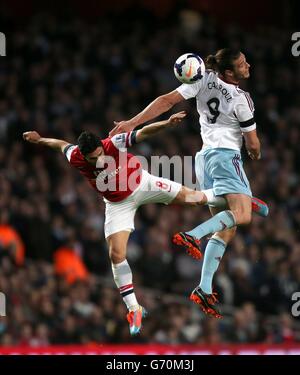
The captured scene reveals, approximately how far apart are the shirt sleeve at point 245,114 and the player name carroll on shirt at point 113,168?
115 cm

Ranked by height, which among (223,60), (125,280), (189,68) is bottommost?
(125,280)

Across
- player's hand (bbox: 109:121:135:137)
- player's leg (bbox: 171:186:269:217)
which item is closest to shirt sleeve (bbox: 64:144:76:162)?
player's hand (bbox: 109:121:135:137)

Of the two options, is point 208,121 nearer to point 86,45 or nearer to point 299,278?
point 299,278

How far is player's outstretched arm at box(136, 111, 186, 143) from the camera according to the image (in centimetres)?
1102

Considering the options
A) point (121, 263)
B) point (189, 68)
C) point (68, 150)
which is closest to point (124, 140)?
point (68, 150)

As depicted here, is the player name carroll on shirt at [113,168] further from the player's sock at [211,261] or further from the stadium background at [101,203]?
the stadium background at [101,203]

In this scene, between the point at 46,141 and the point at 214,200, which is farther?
the point at 46,141

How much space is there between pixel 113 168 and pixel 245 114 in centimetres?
147

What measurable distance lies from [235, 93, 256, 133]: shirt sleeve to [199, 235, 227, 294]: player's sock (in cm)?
117

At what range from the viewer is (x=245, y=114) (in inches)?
455

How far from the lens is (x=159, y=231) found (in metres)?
18.4

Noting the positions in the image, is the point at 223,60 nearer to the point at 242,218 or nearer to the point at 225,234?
the point at 242,218

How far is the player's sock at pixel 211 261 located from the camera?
1155 cm
